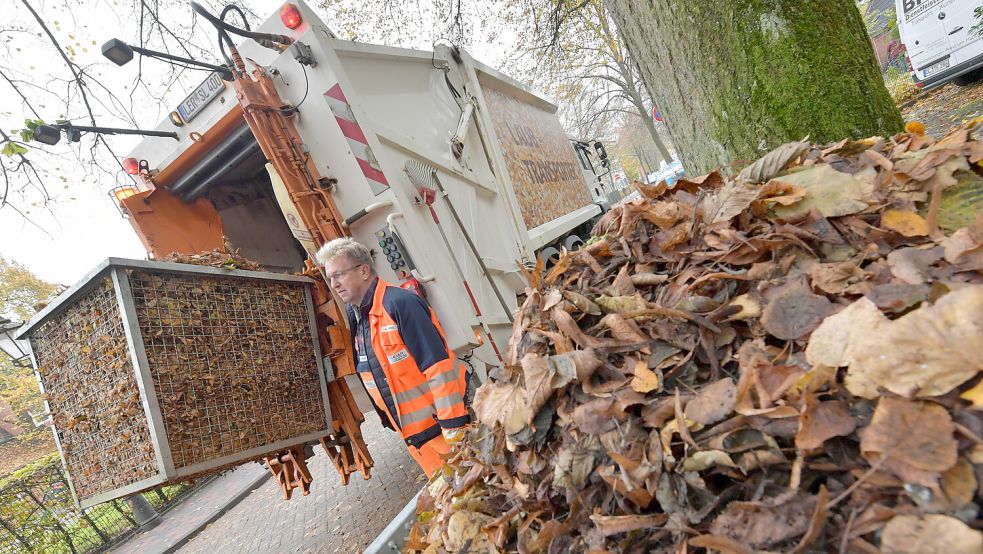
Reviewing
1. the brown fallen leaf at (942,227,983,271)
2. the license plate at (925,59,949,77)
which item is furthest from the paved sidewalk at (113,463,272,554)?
the license plate at (925,59,949,77)

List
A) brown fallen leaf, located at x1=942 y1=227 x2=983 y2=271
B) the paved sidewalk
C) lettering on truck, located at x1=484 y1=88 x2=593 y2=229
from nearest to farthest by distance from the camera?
brown fallen leaf, located at x1=942 y1=227 x2=983 y2=271, lettering on truck, located at x1=484 y1=88 x2=593 y2=229, the paved sidewalk

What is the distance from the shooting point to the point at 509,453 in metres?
1.01

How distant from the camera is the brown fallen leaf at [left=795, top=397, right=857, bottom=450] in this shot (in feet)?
2.10

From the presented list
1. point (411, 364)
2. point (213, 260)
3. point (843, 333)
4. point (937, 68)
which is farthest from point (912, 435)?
point (937, 68)

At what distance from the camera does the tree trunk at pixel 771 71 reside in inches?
73.9

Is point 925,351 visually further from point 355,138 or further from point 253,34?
point 253,34

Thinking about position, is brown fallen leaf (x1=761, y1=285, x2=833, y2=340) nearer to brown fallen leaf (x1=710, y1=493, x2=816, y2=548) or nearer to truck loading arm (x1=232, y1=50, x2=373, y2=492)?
brown fallen leaf (x1=710, y1=493, x2=816, y2=548)

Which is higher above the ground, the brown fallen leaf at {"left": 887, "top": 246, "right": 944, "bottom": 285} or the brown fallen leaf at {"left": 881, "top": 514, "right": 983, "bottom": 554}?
the brown fallen leaf at {"left": 887, "top": 246, "right": 944, "bottom": 285}

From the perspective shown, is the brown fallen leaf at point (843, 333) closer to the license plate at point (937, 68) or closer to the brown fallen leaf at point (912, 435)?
the brown fallen leaf at point (912, 435)

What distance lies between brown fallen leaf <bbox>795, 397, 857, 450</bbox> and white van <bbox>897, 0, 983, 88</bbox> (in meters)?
9.07

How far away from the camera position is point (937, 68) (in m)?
7.21

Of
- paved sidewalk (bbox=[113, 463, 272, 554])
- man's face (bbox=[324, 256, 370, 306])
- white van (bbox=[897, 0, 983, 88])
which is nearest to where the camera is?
man's face (bbox=[324, 256, 370, 306])

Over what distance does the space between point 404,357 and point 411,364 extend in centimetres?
5

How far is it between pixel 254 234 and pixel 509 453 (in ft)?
13.1
